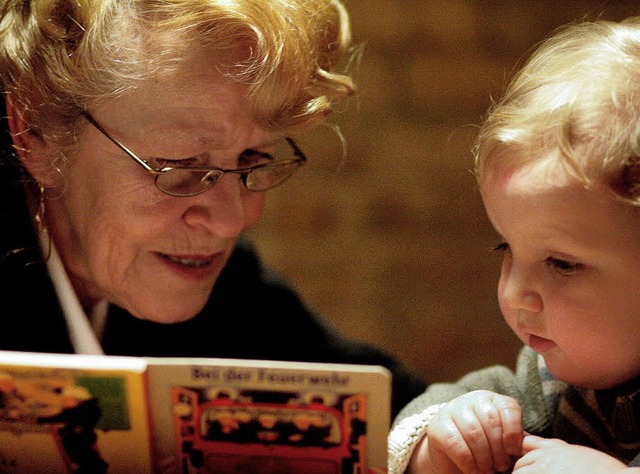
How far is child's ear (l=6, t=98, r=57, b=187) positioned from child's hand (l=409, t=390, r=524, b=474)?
0.77m

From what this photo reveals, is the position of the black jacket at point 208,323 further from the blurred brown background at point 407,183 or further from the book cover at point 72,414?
the blurred brown background at point 407,183

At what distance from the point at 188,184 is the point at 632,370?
724 millimetres

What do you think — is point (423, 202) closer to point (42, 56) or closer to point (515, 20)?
point (515, 20)

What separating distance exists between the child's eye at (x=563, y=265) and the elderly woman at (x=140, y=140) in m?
0.53

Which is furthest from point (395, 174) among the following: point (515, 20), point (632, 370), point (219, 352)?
point (632, 370)

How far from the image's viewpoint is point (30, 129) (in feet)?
4.66

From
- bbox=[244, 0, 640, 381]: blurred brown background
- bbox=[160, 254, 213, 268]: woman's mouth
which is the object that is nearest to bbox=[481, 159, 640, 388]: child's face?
bbox=[160, 254, 213, 268]: woman's mouth

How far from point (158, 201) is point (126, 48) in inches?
9.7

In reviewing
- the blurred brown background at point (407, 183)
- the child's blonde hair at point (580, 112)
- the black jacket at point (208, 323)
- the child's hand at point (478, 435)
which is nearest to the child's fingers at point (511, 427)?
the child's hand at point (478, 435)

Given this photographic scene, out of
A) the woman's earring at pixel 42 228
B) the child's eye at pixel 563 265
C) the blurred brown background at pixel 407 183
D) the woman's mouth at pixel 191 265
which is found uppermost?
the child's eye at pixel 563 265

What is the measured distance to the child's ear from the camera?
142 cm

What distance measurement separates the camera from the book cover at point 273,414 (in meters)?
1.01

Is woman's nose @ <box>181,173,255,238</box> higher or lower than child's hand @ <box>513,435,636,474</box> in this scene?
higher

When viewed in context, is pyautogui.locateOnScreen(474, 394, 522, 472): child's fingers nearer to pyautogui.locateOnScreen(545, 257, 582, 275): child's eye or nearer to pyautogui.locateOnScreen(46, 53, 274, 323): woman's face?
pyautogui.locateOnScreen(545, 257, 582, 275): child's eye
